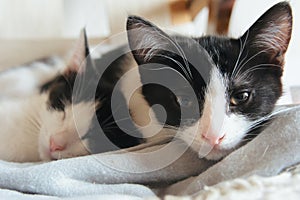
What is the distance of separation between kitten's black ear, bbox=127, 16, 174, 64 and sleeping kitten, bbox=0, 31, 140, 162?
0.17 meters

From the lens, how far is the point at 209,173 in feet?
2.34

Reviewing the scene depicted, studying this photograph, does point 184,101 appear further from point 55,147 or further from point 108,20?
point 108,20

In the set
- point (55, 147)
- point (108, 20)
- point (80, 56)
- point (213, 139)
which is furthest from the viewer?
point (108, 20)

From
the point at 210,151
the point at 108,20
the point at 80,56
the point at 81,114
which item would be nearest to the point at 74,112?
the point at 81,114

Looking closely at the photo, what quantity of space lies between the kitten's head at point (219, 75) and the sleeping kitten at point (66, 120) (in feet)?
0.47

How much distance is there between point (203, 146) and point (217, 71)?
0.14 meters

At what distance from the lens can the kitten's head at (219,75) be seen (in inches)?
30.1

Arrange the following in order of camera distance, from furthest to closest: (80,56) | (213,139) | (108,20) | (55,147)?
(108,20) < (80,56) < (55,147) < (213,139)

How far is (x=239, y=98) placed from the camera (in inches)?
31.4

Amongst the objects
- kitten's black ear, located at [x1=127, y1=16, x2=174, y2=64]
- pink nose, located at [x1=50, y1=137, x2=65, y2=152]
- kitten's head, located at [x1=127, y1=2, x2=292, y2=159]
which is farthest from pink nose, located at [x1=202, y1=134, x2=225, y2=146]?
pink nose, located at [x1=50, y1=137, x2=65, y2=152]

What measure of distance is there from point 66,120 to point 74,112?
2cm

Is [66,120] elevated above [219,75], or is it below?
below

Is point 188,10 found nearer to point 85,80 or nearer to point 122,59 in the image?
point 122,59

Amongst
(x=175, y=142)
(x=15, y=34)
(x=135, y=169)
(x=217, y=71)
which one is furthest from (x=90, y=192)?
(x=15, y=34)
